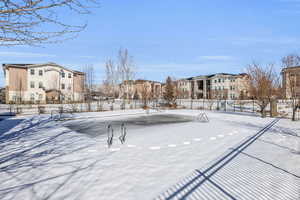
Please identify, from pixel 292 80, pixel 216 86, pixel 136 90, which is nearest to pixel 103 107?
pixel 292 80

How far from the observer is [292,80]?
15.2 meters

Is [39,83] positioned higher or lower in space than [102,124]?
higher

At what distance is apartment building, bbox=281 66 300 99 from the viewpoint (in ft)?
47.0

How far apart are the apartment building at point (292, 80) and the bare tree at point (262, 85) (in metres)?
0.79

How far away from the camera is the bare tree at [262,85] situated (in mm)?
15492

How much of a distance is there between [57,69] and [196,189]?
4073cm

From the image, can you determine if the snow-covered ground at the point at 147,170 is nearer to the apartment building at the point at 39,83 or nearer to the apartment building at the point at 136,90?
the apartment building at the point at 136,90

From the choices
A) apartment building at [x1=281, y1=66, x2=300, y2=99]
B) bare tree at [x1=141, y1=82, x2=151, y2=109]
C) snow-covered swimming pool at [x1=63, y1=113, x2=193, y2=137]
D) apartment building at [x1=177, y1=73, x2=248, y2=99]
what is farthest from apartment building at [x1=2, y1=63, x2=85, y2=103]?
apartment building at [x1=281, y1=66, x2=300, y2=99]

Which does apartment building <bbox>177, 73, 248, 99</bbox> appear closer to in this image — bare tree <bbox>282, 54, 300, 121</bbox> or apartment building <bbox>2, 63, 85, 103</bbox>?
apartment building <bbox>2, 63, 85, 103</bbox>

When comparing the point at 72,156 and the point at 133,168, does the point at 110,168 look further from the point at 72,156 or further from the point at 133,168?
the point at 72,156

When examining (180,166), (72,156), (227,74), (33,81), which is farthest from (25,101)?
(227,74)

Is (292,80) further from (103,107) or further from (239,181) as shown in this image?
(103,107)

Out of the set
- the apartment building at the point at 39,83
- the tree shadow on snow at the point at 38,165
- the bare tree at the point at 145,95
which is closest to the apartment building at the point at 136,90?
the bare tree at the point at 145,95

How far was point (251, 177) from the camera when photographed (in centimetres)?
414
